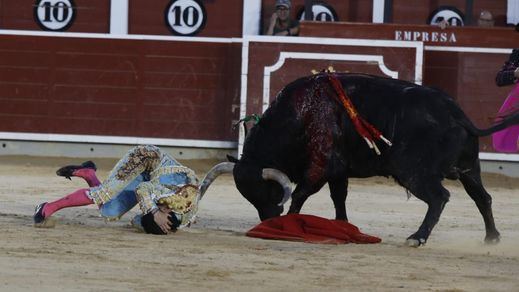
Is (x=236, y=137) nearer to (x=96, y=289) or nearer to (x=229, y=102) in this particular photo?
(x=229, y=102)

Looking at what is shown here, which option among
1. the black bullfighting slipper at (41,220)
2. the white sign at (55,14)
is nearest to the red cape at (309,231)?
the black bullfighting slipper at (41,220)

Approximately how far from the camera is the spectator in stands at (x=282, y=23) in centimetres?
1264

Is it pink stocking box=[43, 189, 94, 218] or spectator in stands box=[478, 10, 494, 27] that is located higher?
spectator in stands box=[478, 10, 494, 27]

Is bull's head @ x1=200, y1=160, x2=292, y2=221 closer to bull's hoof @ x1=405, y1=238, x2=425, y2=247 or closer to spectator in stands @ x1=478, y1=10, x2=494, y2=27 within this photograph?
bull's hoof @ x1=405, y1=238, x2=425, y2=247

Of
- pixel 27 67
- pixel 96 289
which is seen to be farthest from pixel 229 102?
pixel 96 289

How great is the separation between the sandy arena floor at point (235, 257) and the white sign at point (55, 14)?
4651mm

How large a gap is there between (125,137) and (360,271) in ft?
22.1

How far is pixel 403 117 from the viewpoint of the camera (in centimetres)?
734

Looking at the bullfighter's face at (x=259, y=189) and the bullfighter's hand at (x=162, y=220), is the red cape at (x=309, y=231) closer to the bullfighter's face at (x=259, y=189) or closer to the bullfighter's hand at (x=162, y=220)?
the bullfighter's face at (x=259, y=189)

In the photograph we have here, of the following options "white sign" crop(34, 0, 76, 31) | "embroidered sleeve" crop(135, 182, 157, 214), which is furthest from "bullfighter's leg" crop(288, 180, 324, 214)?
"white sign" crop(34, 0, 76, 31)

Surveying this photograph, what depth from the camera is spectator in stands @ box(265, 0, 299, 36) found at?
12641 millimetres

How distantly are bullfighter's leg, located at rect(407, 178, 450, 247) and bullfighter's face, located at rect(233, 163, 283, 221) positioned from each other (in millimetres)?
789

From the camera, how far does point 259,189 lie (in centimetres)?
760

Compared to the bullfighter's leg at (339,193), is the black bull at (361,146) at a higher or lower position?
higher
